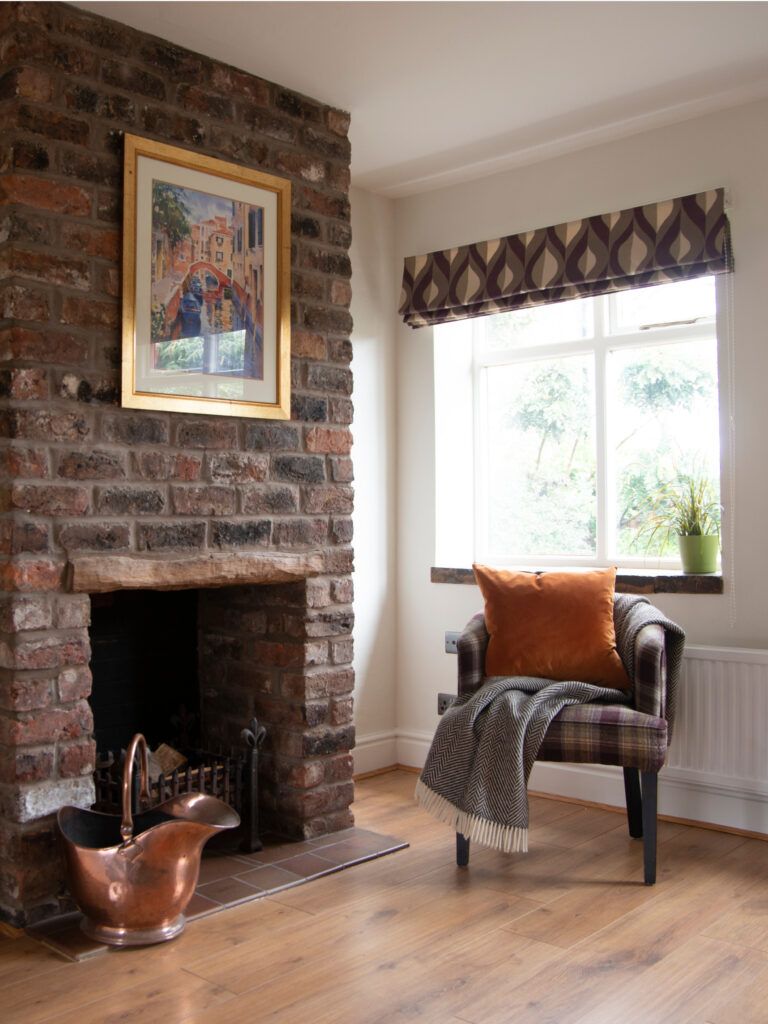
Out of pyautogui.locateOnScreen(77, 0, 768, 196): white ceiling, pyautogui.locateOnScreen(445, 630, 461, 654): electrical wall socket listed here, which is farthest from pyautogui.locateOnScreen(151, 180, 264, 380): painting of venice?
pyautogui.locateOnScreen(445, 630, 461, 654): electrical wall socket

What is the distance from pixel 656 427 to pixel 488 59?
1.50 metres

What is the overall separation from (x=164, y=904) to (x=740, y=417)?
236cm

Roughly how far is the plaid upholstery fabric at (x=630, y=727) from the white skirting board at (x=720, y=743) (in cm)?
38

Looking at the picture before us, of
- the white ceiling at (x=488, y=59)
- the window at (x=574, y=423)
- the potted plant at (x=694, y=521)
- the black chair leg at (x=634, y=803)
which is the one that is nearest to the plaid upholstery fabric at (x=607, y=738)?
the black chair leg at (x=634, y=803)

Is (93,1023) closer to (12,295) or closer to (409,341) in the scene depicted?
(12,295)

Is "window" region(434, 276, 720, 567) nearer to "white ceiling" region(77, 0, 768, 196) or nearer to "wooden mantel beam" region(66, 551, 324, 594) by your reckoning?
"white ceiling" region(77, 0, 768, 196)

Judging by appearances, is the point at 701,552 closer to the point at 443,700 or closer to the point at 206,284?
the point at 443,700

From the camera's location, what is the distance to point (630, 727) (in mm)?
2791

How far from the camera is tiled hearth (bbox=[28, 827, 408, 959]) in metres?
2.46

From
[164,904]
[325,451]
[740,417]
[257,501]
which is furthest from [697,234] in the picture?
[164,904]

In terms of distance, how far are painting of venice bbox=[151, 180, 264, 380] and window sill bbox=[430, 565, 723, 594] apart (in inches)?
60.4

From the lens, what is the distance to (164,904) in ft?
8.03

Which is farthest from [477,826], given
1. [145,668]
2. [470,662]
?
[145,668]

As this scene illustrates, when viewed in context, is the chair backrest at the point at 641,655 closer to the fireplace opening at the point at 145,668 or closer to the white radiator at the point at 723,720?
the white radiator at the point at 723,720
